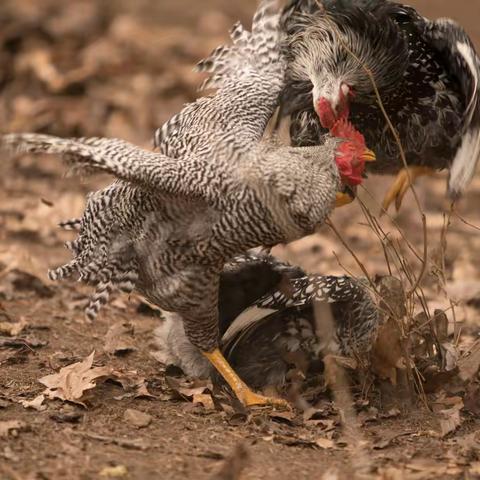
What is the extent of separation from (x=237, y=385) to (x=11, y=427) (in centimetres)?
130

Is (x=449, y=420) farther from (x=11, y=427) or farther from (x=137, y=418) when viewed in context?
(x=11, y=427)

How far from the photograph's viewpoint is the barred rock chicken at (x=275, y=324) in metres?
5.53

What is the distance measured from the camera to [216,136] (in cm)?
510

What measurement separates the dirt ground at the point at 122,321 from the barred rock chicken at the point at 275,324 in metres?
0.36

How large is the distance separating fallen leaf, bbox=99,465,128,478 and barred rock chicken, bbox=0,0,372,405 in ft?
3.60

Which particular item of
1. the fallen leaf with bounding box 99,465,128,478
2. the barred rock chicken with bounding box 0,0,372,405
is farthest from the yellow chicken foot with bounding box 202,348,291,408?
the fallen leaf with bounding box 99,465,128,478

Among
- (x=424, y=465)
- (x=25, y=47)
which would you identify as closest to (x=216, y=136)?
(x=424, y=465)

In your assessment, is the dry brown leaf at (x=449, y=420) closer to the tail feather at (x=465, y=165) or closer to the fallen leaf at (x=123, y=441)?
the tail feather at (x=465, y=165)

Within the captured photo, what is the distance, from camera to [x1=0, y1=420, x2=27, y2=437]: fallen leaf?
14.5 feet

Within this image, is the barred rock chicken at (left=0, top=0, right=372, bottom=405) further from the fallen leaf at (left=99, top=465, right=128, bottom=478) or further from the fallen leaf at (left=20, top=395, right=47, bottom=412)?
the fallen leaf at (left=99, top=465, right=128, bottom=478)

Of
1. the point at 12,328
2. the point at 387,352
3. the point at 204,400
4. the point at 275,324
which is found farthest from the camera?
the point at 12,328

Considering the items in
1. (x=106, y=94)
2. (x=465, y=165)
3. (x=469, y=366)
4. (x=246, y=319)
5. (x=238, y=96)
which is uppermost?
(x=106, y=94)

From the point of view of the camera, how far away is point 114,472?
13.5ft

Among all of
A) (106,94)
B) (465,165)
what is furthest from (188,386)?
(106,94)
